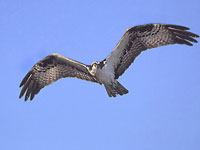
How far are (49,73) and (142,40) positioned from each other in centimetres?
323

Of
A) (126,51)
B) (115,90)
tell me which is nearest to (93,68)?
(115,90)

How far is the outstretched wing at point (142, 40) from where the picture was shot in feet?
52.5

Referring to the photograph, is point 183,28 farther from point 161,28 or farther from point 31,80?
point 31,80

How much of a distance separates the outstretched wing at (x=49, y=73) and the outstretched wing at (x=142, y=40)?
1.13 metres

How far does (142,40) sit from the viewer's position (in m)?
16.3

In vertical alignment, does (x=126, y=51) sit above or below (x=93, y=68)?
above

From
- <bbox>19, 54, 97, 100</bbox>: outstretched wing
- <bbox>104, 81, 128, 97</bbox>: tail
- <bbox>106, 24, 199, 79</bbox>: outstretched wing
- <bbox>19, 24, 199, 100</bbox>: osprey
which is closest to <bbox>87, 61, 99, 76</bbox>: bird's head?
<bbox>19, 24, 199, 100</bbox>: osprey

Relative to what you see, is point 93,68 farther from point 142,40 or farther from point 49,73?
point 49,73

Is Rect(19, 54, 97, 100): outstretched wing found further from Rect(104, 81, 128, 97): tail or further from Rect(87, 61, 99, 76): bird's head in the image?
Rect(104, 81, 128, 97): tail

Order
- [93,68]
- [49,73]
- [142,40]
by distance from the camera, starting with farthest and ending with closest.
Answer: [49,73], [142,40], [93,68]

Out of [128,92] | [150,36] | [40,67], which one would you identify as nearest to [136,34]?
[150,36]

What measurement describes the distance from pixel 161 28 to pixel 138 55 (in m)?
0.99

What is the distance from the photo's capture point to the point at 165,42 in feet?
53.2

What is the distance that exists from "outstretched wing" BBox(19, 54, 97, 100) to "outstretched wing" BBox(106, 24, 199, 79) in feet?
3.72
